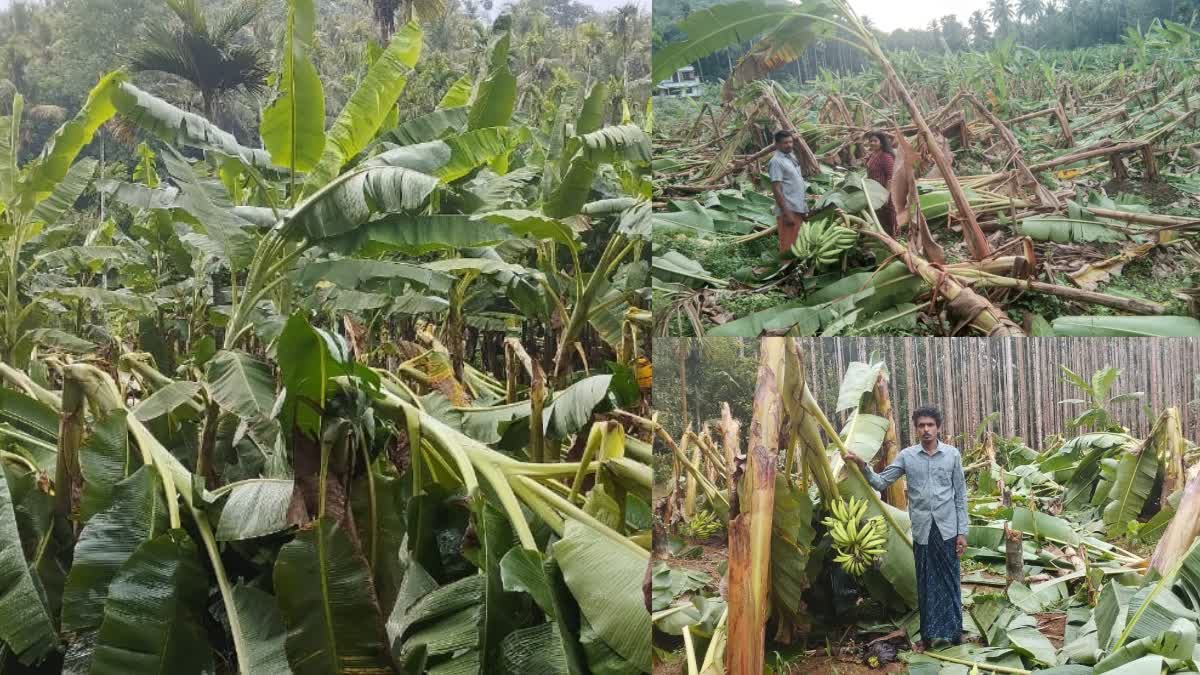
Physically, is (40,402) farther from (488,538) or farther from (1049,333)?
(1049,333)

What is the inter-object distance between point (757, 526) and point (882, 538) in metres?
0.17

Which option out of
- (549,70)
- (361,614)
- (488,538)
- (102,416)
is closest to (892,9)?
(488,538)

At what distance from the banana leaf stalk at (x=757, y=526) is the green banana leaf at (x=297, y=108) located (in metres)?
1.34

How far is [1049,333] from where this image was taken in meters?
1.15

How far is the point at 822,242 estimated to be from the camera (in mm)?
1219

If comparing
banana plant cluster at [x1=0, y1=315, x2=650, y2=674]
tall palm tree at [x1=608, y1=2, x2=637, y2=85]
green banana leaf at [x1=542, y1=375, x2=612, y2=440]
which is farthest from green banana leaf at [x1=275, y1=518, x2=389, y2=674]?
tall palm tree at [x1=608, y1=2, x2=637, y2=85]

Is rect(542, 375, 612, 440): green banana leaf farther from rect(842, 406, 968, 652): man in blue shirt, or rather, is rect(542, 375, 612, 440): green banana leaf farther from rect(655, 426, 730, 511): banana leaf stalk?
rect(842, 406, 968, 652): man in blue shirt

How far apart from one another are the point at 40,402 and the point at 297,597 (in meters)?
1.06

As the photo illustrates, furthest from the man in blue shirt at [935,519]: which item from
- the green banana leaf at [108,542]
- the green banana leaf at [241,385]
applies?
the green banana leaf at [108,542]

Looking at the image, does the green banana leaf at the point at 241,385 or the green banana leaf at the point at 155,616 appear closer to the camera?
the green banana leaf at the point at 155,616

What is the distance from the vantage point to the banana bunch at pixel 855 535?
1242 mm

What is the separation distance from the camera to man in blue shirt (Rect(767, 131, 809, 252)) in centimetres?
123

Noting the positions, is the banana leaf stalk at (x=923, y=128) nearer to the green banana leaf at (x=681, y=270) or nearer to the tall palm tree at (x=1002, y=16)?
the tall palm tree at (x=1002, y=16)

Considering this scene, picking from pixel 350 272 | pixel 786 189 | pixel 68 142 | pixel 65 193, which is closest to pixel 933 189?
pixel 786 189
